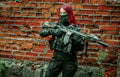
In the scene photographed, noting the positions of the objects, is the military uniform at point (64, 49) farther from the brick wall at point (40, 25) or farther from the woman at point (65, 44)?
the brick wall at point (40, 25)

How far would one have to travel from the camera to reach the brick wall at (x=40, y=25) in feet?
15.8

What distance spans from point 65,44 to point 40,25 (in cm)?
125

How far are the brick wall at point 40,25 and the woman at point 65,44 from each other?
29.1 inches

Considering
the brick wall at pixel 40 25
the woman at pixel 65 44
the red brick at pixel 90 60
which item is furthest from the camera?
the red brick at pixel 90 60

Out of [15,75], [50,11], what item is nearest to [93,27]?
[50,11]

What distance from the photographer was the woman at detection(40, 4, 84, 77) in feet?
13.5

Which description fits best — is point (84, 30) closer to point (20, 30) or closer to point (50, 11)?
point (50, 11)

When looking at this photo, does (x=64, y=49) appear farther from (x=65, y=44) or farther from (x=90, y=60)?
(x=90, y=60)

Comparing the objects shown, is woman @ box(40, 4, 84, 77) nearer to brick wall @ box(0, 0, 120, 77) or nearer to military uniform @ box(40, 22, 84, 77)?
military uniform @ box(40, 22, 84, 77)

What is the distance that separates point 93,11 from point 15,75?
73.6 inches

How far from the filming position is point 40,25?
5211 mm

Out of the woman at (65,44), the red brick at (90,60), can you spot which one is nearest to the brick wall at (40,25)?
the red brick at (90,60)

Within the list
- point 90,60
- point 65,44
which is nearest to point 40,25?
point 90,60

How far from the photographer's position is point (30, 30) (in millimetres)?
5289
